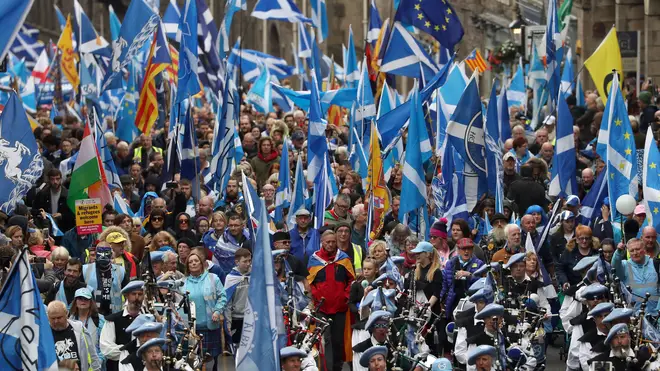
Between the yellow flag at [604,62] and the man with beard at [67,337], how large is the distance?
41.6ft

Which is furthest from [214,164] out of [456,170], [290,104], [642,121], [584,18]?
[584,18]

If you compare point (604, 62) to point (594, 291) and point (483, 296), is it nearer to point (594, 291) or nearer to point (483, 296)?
point (594, 291)

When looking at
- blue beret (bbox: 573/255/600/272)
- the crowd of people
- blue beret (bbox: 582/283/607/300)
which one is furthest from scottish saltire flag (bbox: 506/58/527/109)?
blue beret (bbox: 582/283/607/300)

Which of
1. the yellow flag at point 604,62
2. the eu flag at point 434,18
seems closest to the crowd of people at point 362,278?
the eu flag at point 434,18

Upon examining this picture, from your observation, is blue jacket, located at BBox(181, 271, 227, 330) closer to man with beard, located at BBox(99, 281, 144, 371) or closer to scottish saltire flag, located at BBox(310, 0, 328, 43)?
man with beard, located at BBox(99, 281, 144, 371)

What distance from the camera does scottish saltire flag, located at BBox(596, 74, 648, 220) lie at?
20469 mm

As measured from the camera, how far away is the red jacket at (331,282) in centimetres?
1756

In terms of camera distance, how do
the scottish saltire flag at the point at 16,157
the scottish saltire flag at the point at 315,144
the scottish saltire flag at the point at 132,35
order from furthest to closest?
the scottish saltire flag at the point at 132,35
the scottish saltire flag at the point at 315,144
the scottish saltire flag at the point at 16,157

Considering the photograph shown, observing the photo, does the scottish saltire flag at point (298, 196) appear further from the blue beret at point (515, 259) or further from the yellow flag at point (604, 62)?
the yellow flag at point (604, 62)

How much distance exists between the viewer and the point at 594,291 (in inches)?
627

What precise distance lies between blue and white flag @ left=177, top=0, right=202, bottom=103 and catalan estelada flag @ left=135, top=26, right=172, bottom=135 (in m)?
0.30

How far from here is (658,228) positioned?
1928 centimetres

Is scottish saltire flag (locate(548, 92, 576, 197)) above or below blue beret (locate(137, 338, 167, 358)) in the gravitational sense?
below

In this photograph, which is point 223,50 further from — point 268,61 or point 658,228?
point 658,228
